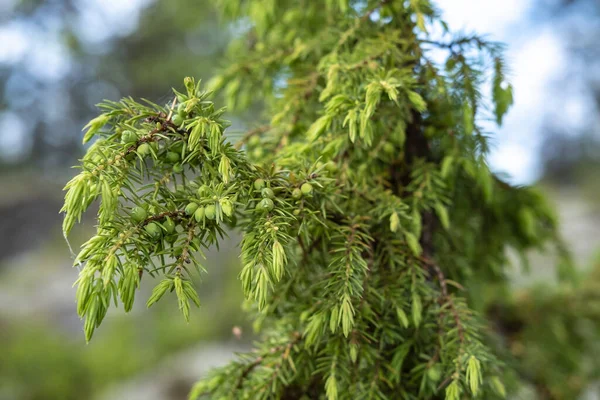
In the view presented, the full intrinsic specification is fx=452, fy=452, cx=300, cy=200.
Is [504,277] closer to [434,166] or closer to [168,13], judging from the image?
[434,166]

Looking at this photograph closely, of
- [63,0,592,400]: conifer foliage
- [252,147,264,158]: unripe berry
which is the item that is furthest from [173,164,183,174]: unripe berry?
[252,147,264,158]: unripe berry

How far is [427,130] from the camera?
Answer: 86 cm

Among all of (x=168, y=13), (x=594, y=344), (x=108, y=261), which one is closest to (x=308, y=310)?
(x=108, y=261)

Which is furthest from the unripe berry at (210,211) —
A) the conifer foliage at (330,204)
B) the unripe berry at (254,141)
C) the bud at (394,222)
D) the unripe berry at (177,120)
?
the unripe berry at (254,141)

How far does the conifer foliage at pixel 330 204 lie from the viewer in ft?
1.80

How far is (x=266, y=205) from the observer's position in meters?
0.57

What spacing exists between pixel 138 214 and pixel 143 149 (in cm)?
8

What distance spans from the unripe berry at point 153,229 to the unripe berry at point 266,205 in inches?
5.0

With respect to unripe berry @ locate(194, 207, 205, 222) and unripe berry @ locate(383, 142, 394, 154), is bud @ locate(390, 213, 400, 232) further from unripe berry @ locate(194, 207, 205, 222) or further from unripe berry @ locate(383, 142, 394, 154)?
unripe berry @ locate(194, 207, 205, 222)

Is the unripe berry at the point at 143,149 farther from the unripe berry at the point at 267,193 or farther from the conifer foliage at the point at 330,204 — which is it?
the unripe berry at the point at 267,193

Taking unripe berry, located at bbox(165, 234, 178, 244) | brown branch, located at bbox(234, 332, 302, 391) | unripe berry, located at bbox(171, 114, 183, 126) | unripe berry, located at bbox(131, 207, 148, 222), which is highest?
unripe berry, located at bbox(171, 114, 183, 126)

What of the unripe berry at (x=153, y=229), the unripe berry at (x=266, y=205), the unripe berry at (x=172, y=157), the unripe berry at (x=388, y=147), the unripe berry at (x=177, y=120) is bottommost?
the unripe berry at (x=153, y=229)

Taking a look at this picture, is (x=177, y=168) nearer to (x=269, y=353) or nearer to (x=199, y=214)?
(x=199, y=214)

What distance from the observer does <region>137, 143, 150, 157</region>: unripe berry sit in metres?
0.55
